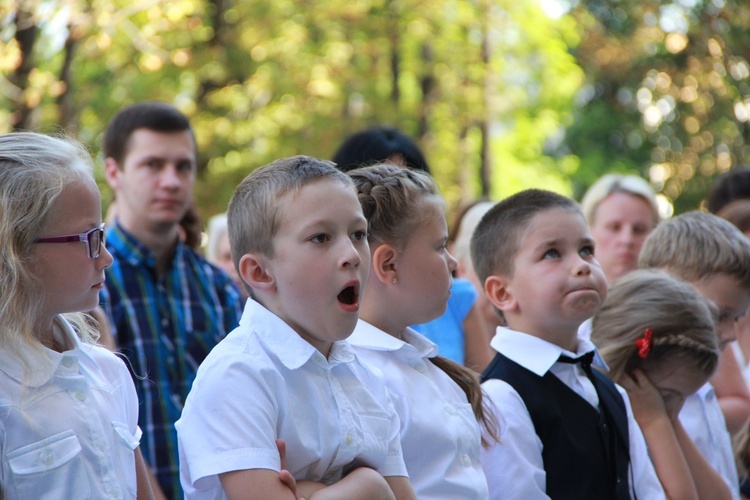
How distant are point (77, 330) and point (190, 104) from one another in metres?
10.5

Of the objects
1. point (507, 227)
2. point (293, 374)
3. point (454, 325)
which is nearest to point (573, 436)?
point (507, 227)

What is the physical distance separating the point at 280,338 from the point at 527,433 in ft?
3.81

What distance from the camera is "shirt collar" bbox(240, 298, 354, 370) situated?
2.47 meters

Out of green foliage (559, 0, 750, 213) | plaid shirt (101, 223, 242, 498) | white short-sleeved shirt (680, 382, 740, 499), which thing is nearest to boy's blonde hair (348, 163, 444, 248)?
plaid shirt (101, 223, 242, 498)

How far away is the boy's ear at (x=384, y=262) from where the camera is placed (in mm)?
3080

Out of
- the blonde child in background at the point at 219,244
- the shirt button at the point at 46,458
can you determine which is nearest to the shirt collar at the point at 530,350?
the shirt button at the point at 46,458

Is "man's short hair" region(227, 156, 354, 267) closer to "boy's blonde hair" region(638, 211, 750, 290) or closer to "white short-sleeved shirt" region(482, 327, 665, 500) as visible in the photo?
"white short-sleeved shirt" region(482, 327, 665, 500)

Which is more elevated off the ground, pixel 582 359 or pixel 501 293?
pixel 501 293

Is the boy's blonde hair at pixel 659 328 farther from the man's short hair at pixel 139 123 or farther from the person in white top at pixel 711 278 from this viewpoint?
the man's short hair at pixel 139 123

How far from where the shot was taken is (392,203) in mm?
3137

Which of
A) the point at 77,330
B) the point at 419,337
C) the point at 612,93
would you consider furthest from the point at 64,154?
the point at 612,93

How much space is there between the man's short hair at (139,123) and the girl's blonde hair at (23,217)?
241 cm

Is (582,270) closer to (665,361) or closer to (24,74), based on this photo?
(665,361)

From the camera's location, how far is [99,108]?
12094mm
